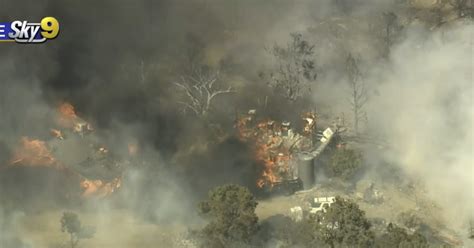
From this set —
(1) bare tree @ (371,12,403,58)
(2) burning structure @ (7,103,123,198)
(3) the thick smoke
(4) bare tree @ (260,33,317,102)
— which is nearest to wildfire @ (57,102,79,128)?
(2) burning structure @ (7,103,123,198)

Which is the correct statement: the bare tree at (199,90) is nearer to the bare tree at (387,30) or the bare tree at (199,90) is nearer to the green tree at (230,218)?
the green tree at (230,218)

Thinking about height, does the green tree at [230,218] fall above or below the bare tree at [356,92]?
below

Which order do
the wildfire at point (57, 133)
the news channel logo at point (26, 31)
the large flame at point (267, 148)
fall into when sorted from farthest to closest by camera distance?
the wildfire at point (57, 133) → the news channel logo at point (26, 31) → the large flame at point (267, 148)

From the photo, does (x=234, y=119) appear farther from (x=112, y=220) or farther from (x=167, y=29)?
(x=167, y=29)

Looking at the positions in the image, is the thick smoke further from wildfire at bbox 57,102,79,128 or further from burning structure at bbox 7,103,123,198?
wildfire at bbox 57,102,79,128

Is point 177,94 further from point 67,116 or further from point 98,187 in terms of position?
point 98,187

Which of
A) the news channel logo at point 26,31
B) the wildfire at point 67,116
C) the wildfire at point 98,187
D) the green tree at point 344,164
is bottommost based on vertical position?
the wildfire at point 98,187

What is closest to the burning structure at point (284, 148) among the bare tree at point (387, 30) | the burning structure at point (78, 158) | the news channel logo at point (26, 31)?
the burning structure at point (78, 158)

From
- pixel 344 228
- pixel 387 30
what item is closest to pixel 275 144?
pixel 344 228
